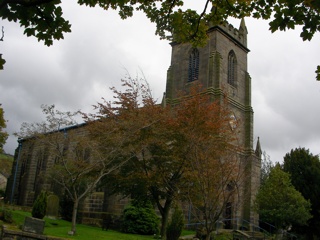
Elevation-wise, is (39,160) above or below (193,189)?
above

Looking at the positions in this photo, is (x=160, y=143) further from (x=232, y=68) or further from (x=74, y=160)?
(x=232, y=68)

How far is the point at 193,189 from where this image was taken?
52.2 ft

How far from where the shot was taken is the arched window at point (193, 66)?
3369cm

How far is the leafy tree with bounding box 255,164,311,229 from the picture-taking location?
25.0 m

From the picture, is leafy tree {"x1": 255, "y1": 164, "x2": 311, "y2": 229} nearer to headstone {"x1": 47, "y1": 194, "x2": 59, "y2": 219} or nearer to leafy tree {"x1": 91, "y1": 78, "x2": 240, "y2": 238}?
leafy tree {"x1": 91, "y1": 78, "x2": 240, "y2": 238}

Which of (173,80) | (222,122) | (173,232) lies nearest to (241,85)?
(173,80)

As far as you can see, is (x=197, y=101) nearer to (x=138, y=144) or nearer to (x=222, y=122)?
(x=222, y=122)

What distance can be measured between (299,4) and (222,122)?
14139mm

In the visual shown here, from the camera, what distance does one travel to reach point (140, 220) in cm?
2133

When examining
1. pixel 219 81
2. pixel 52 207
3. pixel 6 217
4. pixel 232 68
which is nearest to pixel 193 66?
pixel 219 81

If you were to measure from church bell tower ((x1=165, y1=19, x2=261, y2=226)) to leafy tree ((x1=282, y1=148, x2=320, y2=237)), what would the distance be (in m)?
3.48

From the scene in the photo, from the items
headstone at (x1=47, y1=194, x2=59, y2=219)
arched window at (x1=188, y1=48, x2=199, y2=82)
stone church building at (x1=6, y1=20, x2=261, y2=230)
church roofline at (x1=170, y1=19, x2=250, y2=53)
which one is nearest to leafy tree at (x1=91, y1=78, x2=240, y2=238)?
headstone at (x1=47, y1=194, x2=59, y2=219)

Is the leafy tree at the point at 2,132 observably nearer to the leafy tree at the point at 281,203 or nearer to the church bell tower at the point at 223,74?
the church bell tower at the point at 223,74

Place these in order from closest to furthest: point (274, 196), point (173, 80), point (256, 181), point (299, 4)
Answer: point (299, 4) < point (274, 196) < point (256, 181) < point (173, 80)
